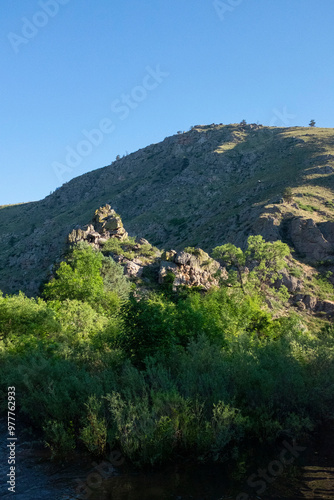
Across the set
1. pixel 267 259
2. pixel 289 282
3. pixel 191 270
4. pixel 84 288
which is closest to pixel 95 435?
pixel 84 288

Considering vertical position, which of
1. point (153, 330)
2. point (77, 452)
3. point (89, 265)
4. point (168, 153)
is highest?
point (168, 153)

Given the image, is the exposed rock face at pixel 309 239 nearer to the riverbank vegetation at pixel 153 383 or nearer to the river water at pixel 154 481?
the riverbank vegetation at pixel 153 383

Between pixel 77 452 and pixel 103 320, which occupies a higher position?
pixel 103 320

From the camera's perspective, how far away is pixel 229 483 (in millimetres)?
10375

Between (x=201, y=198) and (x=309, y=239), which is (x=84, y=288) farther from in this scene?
(x=201, y=198)

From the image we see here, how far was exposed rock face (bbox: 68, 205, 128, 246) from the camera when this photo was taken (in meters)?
43.1

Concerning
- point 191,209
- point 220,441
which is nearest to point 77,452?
point 220,441

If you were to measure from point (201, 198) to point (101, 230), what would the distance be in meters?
52.6

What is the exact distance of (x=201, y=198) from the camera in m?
94.9

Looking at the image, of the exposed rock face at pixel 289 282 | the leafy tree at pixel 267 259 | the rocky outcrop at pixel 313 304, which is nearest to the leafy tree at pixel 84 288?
the leafy tree at pixel 267 259

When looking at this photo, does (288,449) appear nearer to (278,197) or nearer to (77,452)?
(77,452)

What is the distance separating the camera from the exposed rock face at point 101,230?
43.1 meters

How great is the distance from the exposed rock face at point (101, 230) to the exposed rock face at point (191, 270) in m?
10.2

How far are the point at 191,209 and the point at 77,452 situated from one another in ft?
266
